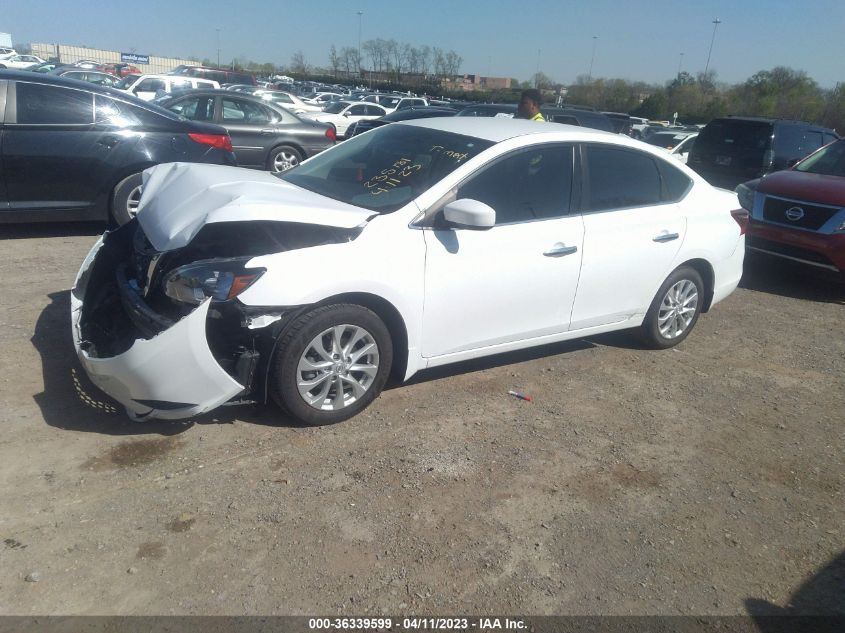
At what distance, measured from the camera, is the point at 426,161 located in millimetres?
4414

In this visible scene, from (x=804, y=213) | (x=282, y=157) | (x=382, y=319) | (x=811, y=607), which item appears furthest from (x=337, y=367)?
(x=282, y=157)

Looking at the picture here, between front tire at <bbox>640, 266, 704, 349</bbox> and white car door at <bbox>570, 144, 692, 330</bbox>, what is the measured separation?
0.44 feet

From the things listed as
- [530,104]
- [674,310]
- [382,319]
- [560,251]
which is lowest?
[674,310]

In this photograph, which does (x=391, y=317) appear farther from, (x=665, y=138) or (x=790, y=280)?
(x=665, y=138)

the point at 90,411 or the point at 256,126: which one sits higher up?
the point at 256,126

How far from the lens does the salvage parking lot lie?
9.17 ft

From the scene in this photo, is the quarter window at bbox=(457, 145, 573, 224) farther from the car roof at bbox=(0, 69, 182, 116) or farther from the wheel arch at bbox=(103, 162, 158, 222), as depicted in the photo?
the car roof at bbox=(0, 69, 182, 116)

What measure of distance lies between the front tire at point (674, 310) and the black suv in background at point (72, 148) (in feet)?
16.2

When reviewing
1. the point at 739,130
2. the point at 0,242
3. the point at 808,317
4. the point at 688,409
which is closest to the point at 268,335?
the point at 688,409

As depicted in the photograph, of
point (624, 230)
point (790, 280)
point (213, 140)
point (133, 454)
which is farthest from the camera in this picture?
point (790, 280)

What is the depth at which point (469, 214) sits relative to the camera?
12.6 ft

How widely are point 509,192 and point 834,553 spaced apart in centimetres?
264

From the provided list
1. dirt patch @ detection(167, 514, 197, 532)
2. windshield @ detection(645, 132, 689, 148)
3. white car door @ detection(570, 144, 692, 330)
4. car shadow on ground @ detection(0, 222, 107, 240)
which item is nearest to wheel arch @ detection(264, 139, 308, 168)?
car shadow on ground @ detection(0, 222, 107, 240)

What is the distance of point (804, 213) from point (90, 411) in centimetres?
751
